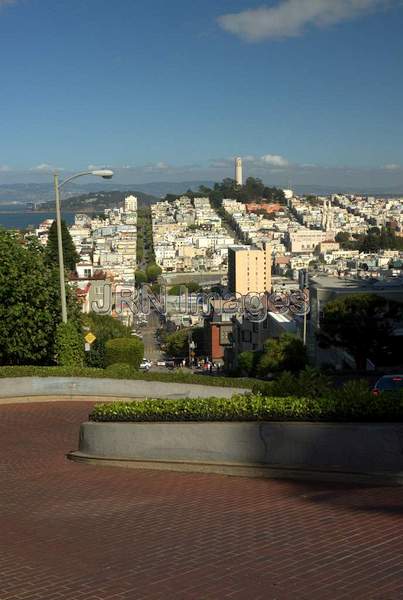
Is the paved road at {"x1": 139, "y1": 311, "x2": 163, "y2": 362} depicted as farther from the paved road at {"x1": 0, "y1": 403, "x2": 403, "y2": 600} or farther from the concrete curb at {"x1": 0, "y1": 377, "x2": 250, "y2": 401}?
the paved road at {"x1": 0, "y1": 403, "x2": 403, "y2": 600}

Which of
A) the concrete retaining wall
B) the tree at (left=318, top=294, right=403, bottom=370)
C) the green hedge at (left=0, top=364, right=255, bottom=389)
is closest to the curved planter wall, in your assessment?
the concrete retaining wall

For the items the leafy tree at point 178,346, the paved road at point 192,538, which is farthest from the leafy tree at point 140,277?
the paved road at point 192,538

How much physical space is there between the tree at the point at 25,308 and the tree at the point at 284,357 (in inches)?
577

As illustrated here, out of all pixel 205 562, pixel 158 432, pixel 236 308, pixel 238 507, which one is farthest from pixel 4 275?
pixel 236 308

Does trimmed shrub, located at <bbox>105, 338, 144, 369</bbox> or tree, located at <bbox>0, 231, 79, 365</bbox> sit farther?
trimmed shrub, located at <bbox>105, 338, 144, 369</bbox>

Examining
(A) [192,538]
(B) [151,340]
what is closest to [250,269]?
(B) [151,340]

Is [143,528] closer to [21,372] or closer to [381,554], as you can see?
[381,554]

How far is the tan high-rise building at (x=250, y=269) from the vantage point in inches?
5384

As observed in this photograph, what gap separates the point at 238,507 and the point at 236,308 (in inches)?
2345

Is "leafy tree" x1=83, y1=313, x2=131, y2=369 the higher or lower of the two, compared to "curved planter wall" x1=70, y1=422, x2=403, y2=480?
lower

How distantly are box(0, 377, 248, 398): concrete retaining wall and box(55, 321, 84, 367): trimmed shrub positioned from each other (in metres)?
1.78

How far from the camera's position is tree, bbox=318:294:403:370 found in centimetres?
3067

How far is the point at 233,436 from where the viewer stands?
329 inches

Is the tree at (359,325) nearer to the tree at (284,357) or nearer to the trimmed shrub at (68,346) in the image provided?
the tree at (284,357)
